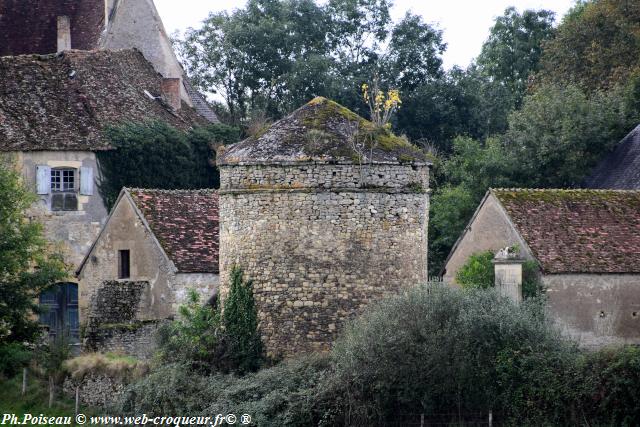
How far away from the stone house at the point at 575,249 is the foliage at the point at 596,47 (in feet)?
50.9

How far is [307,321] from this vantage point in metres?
25.5

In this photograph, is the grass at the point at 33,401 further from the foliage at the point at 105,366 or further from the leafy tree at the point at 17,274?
the leafy tree at the point at 17,274

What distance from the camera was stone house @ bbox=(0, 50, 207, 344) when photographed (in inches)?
1612

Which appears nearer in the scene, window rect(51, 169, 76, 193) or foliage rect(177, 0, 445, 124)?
window rect(51, 169, 76, 193)

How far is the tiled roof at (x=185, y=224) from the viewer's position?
32719 mm

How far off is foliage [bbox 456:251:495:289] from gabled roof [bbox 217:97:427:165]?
26.2 ft

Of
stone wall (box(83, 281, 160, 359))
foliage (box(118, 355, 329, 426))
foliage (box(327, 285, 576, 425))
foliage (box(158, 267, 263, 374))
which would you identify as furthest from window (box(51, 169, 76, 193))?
foliage (box(327, 285, 576, 425))

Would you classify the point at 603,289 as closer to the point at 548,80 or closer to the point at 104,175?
the point at 104,175

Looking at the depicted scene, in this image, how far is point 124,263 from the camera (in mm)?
34375

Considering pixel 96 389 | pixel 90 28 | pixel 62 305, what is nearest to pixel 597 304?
pixel 96 389

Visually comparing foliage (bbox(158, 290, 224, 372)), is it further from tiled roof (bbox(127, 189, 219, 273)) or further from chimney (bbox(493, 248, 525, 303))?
chimney (bbox(493, 248, 525, 303))

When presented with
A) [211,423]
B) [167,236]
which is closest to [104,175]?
[167,236]

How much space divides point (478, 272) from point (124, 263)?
25.7 ft

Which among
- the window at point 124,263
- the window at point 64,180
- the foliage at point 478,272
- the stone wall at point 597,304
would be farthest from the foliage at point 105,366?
the window at point 64,180
